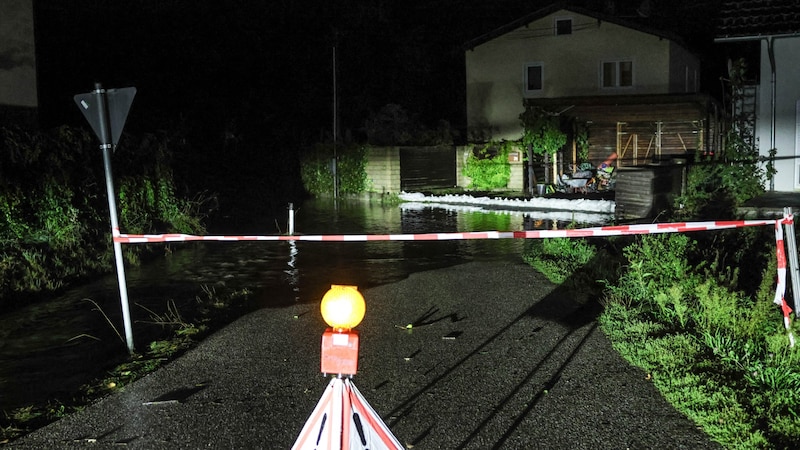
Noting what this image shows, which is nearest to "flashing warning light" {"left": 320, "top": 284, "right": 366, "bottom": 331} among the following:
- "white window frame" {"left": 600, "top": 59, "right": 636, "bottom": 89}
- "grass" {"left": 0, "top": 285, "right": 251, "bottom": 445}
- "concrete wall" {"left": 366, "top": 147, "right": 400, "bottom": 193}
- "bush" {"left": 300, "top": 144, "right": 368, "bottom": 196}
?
"grass" {"left": 0, "top": 285, "right": 251, "bottom": 445}

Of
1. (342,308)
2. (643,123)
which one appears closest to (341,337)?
(342,308)

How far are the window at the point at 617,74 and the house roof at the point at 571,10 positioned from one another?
1.55m

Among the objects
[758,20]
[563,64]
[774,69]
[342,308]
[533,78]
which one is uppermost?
[563,64]

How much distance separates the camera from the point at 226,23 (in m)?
35.9

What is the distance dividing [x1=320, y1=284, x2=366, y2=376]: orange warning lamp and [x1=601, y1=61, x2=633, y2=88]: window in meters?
32.0

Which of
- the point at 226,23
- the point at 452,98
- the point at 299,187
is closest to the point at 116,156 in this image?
the point at 299,187

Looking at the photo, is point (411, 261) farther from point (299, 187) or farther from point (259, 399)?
point (299, 187)

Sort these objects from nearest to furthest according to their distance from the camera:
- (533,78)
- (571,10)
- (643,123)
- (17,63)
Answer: (17,63) → (643,123) → (571,10) → (533,78)

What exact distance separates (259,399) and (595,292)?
458cm

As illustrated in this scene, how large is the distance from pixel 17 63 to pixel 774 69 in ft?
50.7

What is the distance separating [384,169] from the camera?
29.6 m

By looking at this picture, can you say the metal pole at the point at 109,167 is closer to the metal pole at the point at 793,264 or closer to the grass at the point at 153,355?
the grass at the point at 153,355

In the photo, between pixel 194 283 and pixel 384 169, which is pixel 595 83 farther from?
pixel 194 283

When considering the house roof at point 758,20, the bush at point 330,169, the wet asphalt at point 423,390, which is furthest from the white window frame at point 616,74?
the wet asphalt at point 423,390
